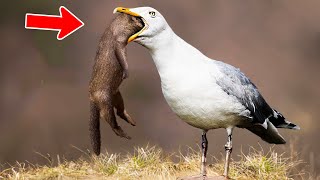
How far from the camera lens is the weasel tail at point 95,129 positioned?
18.2ft

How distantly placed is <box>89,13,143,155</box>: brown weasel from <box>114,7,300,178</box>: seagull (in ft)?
0.57

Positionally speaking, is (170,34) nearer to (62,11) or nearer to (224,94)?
(224,94)

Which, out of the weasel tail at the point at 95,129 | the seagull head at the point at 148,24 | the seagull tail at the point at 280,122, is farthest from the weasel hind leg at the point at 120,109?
the seagull tail at the point at 280,122

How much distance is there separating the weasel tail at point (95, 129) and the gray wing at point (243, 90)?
1066 millimetres

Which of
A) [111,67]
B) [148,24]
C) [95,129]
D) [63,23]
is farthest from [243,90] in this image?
[63,23]

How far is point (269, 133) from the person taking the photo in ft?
19.0

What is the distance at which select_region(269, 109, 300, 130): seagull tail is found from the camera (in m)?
5.74

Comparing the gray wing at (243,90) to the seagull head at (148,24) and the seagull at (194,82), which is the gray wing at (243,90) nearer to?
the seagull at (194,82)

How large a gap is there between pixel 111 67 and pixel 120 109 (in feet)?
1.47

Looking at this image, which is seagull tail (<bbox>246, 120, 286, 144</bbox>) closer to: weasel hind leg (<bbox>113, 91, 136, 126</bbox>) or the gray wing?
the gray wing

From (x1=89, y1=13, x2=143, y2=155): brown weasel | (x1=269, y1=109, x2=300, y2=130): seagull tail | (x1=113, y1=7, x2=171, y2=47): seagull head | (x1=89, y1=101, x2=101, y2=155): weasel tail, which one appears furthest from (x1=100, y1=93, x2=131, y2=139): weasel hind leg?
(x1=269, y1=109, x2=300, y2=130): seagull tail

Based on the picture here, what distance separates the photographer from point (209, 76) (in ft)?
16.9

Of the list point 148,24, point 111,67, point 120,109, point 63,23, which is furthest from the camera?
point 63,23

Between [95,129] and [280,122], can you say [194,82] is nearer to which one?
[95,129]
